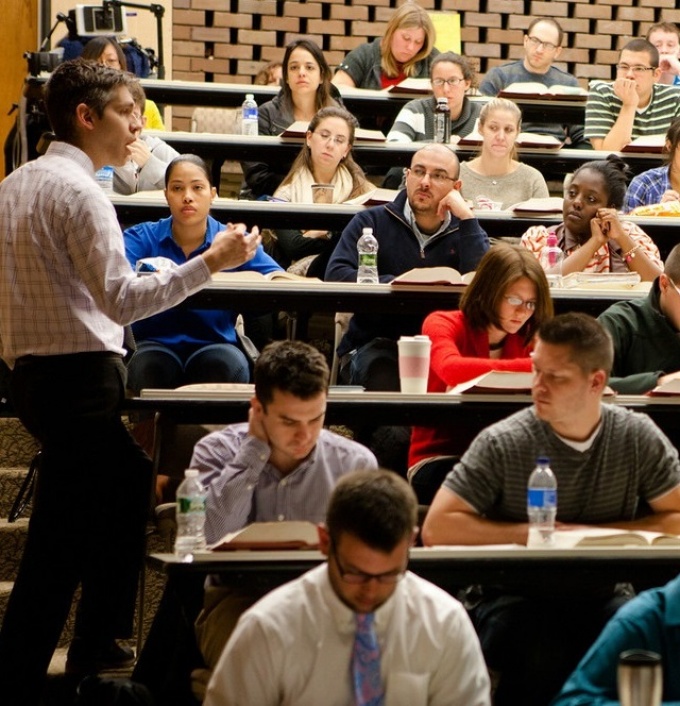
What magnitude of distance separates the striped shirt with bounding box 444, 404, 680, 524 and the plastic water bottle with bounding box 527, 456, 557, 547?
95 millimetres

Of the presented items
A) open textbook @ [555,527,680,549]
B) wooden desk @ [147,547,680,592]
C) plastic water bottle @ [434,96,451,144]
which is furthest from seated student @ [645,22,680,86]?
wooden desk @ [147,547,680,592]

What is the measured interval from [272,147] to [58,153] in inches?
105

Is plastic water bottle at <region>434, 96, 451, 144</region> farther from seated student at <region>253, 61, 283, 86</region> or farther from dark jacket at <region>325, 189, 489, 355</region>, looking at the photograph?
dark jacket at <region>325, 189, 489, 355</region>

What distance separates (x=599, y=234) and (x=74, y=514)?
91.8 inches

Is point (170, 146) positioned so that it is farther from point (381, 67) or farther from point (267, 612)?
point (267, 612)

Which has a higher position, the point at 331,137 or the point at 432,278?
the point at 331,137

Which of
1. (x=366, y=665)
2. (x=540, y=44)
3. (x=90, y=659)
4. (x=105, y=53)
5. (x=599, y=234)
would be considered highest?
(x=540, y=44)

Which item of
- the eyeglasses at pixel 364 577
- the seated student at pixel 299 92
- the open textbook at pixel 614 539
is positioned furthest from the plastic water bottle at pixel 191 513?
the seated student at pixel 299 92

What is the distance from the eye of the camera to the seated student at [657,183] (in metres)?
5.84

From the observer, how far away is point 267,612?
2.42 m

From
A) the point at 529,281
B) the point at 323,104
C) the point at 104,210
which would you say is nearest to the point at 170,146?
the point at 323,104

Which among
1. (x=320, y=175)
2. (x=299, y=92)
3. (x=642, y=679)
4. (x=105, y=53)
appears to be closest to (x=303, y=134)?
(x=320, y=175)

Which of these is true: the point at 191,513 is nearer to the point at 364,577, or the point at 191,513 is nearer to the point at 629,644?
the point at 364,577

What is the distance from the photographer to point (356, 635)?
245 cm
